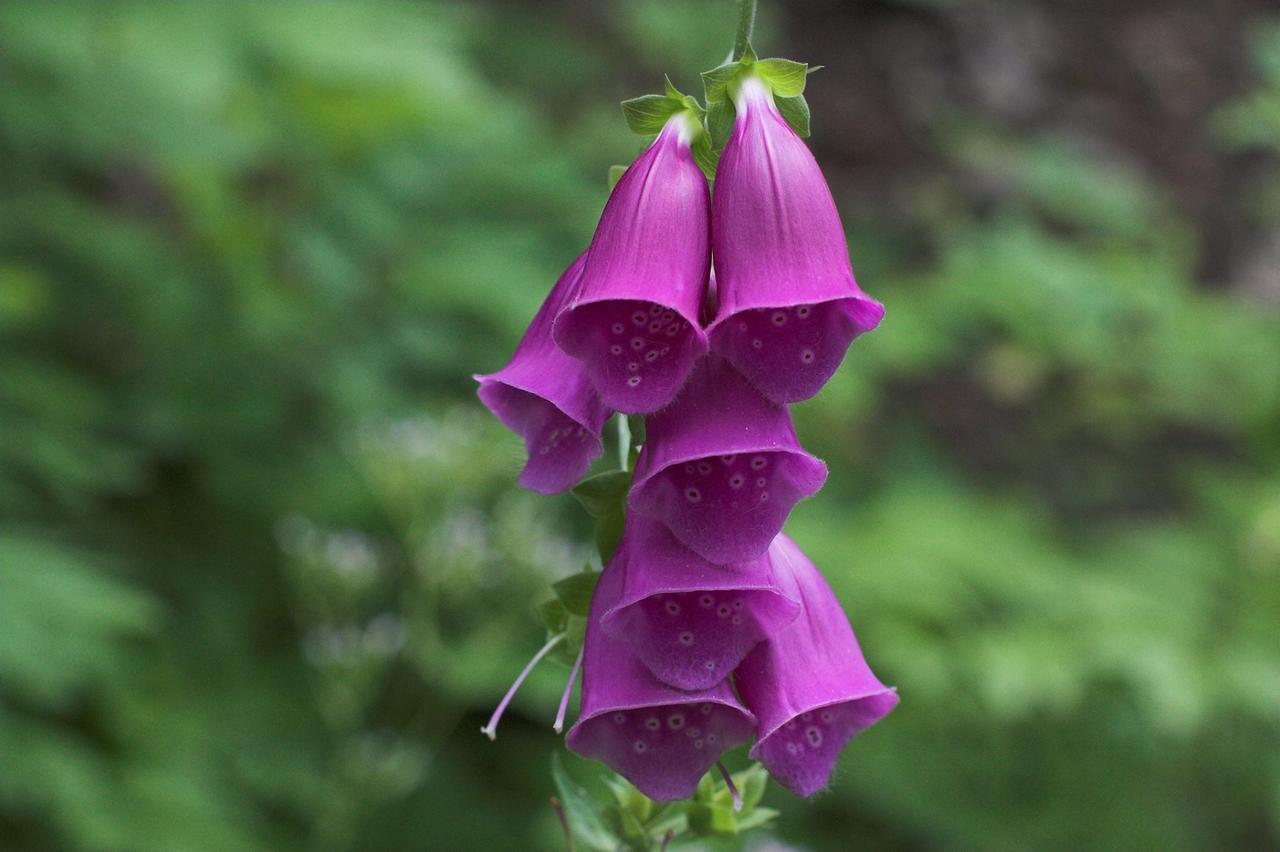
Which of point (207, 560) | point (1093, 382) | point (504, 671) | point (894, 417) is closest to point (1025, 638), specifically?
point (504, 671)

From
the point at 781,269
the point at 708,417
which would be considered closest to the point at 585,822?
the point at 708,417

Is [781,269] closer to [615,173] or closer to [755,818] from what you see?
[615,173]

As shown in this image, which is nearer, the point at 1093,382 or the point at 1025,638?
the point at 1025,638

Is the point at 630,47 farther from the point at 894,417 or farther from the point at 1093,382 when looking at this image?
the point at 1093,382

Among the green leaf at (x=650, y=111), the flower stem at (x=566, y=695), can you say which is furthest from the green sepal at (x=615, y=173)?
the flower stem at (x=566, y=695)

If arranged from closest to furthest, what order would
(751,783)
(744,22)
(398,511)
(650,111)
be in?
1. (744,22)
2. (650,111)
3. (751,783)
4. (398,511)

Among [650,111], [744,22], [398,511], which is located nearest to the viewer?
[744,22]
